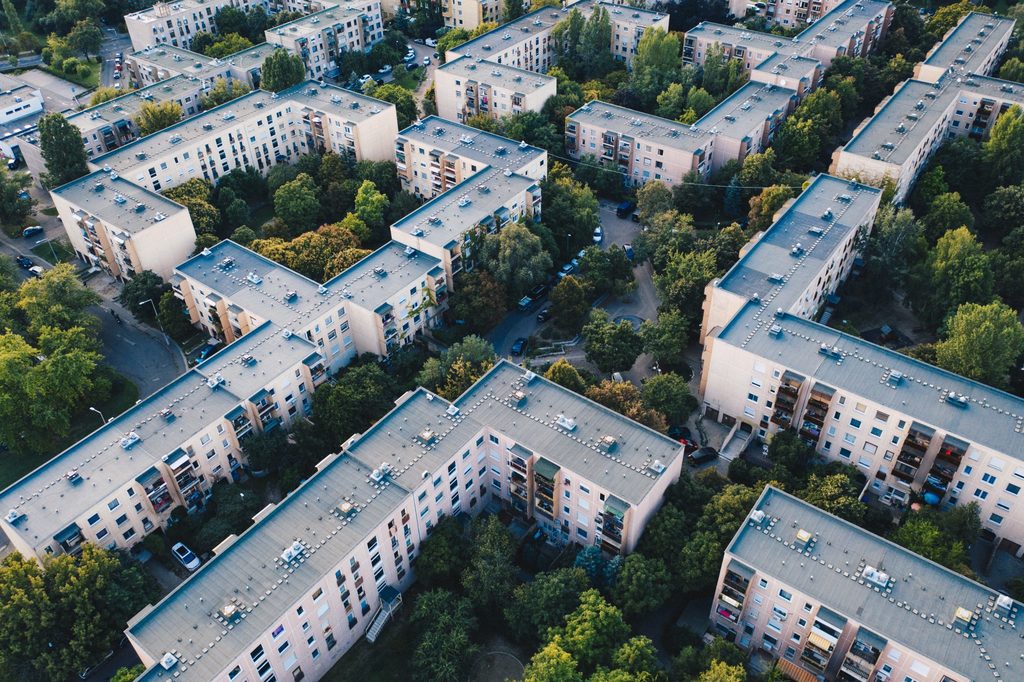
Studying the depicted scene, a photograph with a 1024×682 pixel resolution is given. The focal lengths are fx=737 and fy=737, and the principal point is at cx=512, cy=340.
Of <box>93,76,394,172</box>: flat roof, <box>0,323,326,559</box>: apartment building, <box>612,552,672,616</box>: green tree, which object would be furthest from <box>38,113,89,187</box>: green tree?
<box>612,552,672,616</box>: green tree

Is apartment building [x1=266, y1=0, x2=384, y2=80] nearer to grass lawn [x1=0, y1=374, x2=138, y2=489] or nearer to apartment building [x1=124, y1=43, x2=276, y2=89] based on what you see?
apartment building [x1=124, y1=43, x2=276, y2=89]

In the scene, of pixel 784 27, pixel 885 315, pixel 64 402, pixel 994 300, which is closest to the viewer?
pixel 64 402

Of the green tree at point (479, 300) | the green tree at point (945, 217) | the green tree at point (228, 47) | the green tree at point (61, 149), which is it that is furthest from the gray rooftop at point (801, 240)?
the green tree at point (228, 47)

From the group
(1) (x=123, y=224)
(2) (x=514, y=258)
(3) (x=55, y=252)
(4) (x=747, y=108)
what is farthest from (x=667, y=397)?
(3) (x=55, y=252)

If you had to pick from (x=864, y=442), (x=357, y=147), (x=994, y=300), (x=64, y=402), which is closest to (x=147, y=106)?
(x=357, y=147)

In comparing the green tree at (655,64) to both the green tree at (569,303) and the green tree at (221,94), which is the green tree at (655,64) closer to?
the green tree at (569,303)

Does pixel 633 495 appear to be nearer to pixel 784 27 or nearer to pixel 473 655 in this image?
pixel 473 655
